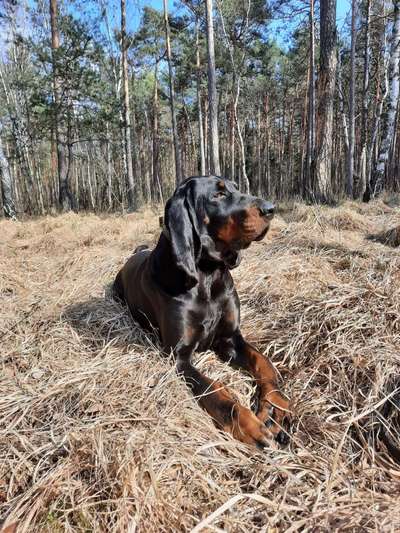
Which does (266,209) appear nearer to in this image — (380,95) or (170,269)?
(170,269)

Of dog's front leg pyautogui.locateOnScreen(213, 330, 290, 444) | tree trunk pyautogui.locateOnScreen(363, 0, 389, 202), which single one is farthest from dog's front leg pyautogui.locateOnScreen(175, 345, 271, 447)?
tree trunk pyautogui.locateOnScreen(363, 0, 389, 202)

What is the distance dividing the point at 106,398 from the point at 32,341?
3.54ft

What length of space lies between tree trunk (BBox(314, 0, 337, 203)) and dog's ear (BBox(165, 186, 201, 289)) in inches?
300

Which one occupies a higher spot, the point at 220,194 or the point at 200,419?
the point at 220,194

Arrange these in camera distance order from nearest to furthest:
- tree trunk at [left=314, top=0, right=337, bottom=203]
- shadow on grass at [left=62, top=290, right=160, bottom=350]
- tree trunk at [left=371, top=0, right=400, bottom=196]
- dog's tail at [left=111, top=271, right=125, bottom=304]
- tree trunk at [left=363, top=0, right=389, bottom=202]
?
shadow on grass at [left=62, top=290, right=160, bottom=350] → dog's tail at [left=111, top=271, right=125, bottom=304] → tree trunk at [left=314, top=0, right=337, bottom=203] → tree trunk at [left=371, top=0, right=400, bottom=196] → tree trunk at [left=363, top=0, right=389, bottom=202]

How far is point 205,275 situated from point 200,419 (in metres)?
0.91

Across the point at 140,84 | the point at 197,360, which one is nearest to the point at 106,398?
the point at 197,360

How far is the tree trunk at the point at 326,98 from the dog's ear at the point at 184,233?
25.0 feet

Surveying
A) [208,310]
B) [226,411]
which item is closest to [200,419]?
[226,411]

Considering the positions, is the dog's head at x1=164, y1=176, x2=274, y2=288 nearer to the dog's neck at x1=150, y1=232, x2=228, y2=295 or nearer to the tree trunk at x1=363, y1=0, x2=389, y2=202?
the dog's neck at x1=150, y1=232, x2=228, y2=295

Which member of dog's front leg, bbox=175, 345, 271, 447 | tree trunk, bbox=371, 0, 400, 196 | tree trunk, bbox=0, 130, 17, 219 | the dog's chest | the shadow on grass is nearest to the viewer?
dog's front leg, bbox=175, 345, 271, 447

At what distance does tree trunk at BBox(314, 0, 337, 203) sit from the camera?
9469 millimetres

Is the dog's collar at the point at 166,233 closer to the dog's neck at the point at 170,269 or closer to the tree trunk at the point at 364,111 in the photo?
the dog's neck at the point at 170,269

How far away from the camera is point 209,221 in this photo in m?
2.33
